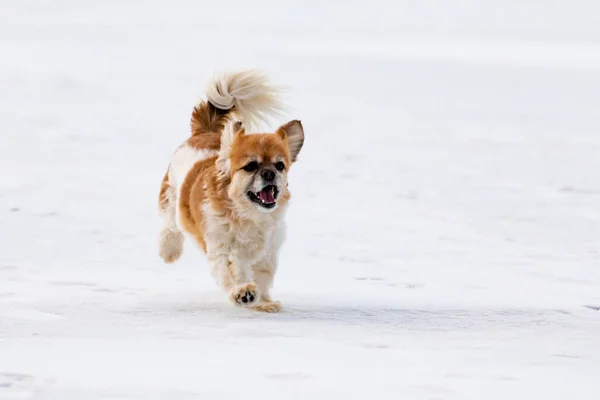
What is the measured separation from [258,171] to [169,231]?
4.66ft

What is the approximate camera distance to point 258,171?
514cm

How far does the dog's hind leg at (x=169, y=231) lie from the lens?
6.36 meters

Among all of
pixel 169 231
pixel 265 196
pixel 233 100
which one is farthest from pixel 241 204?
pixel 233 100

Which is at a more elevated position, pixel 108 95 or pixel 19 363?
pixel 108 95

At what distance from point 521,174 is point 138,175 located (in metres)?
3.80

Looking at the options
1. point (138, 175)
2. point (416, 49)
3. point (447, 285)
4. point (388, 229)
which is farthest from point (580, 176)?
point (416, 49)

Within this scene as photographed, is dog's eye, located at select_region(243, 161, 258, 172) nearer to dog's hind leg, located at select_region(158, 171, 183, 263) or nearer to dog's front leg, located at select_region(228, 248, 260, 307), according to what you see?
dog's front leg, located at select_region(228, 248, 260, 307)

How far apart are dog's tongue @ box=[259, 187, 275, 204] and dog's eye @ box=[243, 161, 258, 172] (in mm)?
112

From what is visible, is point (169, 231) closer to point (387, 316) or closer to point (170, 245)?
point (170, 245)

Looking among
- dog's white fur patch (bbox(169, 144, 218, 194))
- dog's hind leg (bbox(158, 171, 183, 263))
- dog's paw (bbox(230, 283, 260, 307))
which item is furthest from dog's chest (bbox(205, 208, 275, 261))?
dog's hind leg (bbox(158, 171, 183, 263))

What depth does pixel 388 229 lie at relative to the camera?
8359mm

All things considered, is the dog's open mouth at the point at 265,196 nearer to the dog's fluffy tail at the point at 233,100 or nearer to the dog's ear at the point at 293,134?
the dog's ear at the point at 293,134

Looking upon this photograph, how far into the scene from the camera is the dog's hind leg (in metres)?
6.36

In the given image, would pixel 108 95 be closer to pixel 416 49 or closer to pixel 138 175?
pixel 138 175
